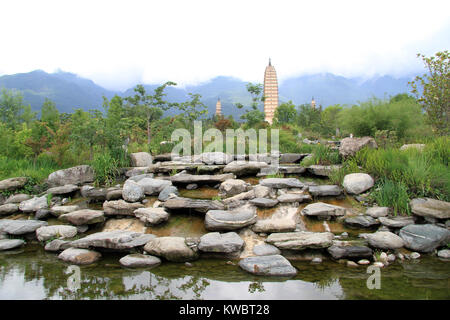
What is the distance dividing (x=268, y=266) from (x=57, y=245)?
3365 millimetres

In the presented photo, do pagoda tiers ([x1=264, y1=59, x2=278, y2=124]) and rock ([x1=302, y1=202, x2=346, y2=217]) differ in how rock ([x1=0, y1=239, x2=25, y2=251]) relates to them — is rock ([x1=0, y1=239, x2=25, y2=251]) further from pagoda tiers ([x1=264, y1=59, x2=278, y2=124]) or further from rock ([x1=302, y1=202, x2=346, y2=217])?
pagoda tiers ([x1=264, y1=59, x2=278, y2=124])

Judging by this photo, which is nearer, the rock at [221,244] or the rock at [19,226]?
the rock at [221,244]

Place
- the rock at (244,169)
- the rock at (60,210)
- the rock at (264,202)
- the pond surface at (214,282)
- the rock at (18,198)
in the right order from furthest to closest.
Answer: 1. the rock at (244,169)
2. the rock at (18,198)
3. the rock at (60,210)
4. the rock at (264,202)
5. the pond surface at (214,282)

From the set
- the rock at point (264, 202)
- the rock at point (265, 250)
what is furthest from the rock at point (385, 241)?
the rock at point (264, 202)

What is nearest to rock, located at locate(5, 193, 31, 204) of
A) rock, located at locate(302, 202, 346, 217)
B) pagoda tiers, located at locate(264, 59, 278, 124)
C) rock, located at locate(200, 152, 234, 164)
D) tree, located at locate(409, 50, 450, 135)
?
rock, located at locate(200, 152, 234, 164)

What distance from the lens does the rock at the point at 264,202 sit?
5.16 m

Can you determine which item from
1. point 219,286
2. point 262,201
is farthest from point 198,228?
point 219,286

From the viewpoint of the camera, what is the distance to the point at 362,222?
459cm

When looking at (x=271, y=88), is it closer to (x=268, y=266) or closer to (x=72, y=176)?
(x=72, y=176)

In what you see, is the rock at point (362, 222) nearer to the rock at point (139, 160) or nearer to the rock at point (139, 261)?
the rock at point (139, 261)

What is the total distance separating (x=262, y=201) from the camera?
17.1 feet

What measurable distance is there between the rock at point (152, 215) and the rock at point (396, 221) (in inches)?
151

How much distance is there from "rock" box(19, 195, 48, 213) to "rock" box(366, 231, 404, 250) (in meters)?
6.37

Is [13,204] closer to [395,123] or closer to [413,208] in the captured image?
[413,208]
